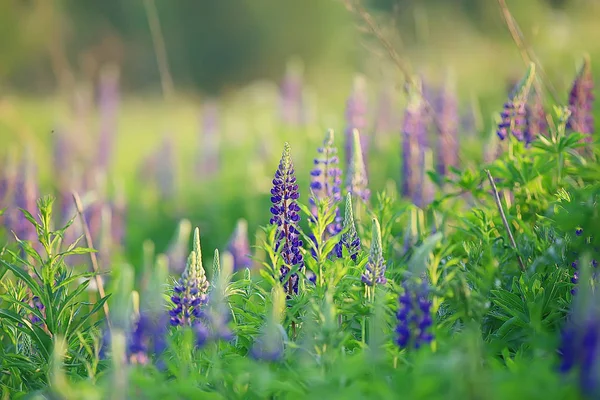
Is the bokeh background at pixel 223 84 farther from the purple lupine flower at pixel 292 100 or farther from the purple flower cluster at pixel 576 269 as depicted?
the purple flower cluster at pixel 576 269

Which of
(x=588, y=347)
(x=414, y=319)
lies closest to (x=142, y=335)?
(x=414, y=319)

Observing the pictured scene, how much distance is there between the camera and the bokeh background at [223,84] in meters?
6.31

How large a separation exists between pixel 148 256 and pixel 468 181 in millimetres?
2064

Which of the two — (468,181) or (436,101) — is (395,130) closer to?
(436,101)

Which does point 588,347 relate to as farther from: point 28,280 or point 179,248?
point 179,248

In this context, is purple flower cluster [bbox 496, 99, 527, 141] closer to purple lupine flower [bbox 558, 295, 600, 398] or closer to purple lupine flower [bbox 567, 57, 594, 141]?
purple lupine flower [bbox 567, 57, 594, 141]

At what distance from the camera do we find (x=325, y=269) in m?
2.59

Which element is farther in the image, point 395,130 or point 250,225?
point 395,130

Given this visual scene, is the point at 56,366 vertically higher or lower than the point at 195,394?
higher

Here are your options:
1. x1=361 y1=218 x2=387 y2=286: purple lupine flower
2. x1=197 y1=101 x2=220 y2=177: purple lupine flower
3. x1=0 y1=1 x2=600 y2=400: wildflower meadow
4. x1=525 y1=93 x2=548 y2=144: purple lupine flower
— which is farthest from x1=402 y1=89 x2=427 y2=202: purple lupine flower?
x1=197 y1=101 x2=220 y2=177: purple lupine flower

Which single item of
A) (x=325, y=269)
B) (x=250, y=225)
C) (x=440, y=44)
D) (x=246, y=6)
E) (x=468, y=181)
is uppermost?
(x=246, y=6)

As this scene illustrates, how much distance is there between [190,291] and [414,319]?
29.9 inches

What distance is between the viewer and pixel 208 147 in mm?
7840

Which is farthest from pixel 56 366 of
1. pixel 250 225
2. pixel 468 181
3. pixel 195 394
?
pixel 250 225
